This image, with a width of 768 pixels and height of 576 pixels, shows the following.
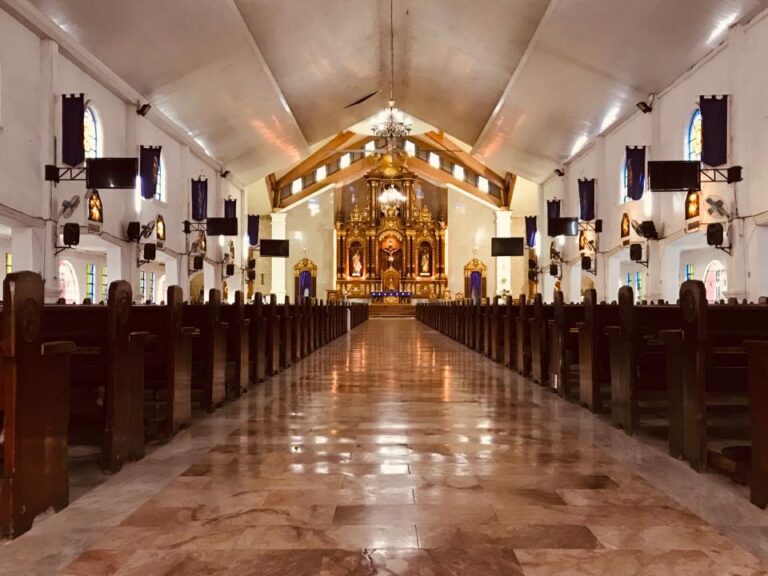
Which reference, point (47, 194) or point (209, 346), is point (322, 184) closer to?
point (47, 194)

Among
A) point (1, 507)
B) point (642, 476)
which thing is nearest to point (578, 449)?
point (642, 476)

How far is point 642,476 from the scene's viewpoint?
10.2ft

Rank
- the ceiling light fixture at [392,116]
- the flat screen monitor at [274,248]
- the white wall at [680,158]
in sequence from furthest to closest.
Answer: the flat screen monitor at [274,248] → the ceiling light fixture at [392,116] → the white wall at [680,158]

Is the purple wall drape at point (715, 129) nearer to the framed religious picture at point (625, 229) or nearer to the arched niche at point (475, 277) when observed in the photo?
the framed religious picture at point (625, 229)

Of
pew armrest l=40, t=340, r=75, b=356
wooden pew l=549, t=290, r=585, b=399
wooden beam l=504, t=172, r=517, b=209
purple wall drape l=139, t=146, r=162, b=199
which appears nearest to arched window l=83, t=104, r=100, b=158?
purple wall drape l=139, t=146, r=162, b=199

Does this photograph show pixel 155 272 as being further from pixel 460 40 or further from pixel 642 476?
pixel 642 476

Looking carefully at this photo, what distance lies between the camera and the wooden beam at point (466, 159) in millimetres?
29516

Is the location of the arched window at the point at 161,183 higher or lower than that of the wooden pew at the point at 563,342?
higher

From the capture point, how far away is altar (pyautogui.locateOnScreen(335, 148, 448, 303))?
30953 millimetres

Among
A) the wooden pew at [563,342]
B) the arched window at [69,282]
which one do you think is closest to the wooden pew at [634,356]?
the wooden pew at [563,342]

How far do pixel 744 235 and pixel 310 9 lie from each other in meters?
9.09

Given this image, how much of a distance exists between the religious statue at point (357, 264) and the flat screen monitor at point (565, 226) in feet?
46.7

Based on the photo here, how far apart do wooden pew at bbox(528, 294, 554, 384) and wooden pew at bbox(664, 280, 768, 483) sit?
7.82ft

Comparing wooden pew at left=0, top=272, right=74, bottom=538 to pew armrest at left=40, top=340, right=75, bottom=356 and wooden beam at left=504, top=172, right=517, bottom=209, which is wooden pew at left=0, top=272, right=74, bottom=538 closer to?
pew armrest at left=40, top=340, right=75, bottom=356
